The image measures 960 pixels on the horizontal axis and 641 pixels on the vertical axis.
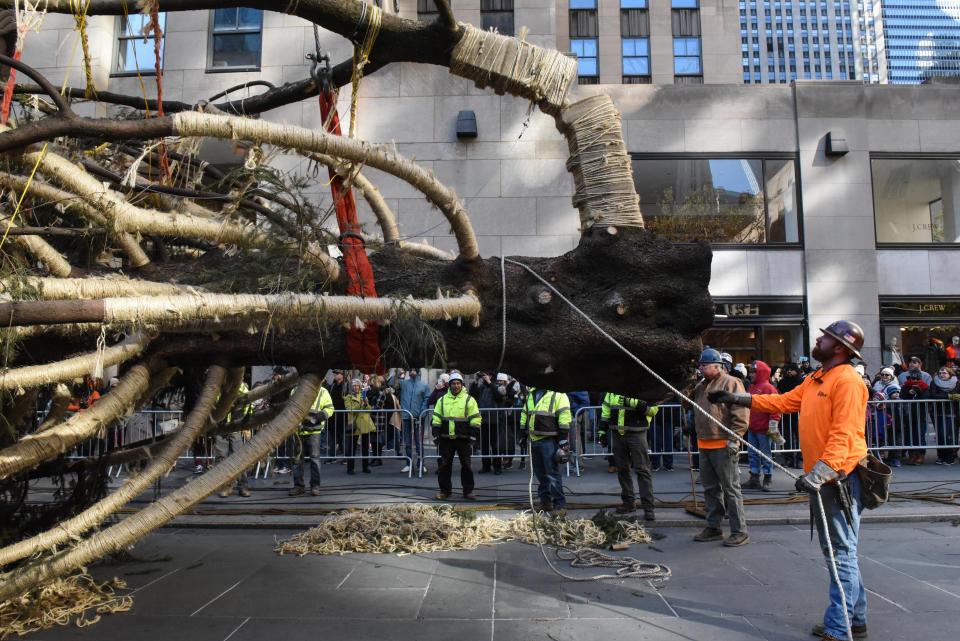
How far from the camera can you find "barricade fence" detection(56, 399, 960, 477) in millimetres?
11914

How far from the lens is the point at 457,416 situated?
32.9 ft

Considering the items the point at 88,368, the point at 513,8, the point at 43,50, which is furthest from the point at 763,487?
the point at 43,50

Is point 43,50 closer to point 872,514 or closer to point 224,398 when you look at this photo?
point 224,398

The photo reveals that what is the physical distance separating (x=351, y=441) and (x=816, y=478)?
9.04 meters

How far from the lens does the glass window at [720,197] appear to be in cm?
1688

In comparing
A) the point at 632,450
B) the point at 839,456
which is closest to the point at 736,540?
the point at 632,450

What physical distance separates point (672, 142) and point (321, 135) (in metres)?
14.7

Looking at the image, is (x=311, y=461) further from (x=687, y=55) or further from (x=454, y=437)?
(x=687, y=55)

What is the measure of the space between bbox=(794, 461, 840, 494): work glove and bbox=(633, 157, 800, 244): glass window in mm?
12945

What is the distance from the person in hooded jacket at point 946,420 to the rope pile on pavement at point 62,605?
41.5 ft

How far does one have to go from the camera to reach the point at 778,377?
47.8 ft

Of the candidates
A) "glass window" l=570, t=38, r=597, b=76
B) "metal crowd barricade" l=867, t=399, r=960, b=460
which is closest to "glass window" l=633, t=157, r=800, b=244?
"metal crowd barricade" l=867, t=399, r=960, b=460

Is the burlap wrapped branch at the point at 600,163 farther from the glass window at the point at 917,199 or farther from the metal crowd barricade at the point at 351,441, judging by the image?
the glass window at the point at 917,199

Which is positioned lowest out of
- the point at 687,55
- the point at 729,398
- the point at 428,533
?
the point at 428,533
